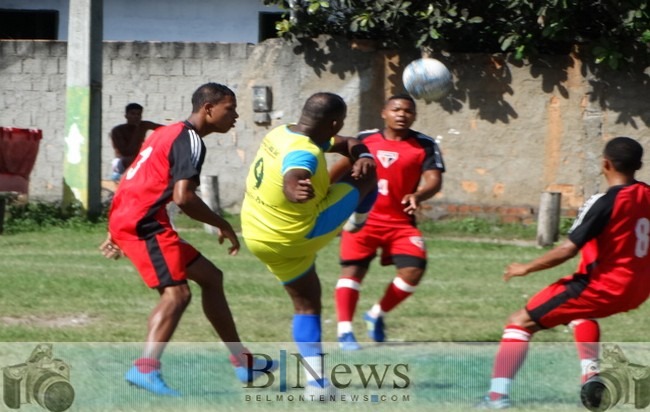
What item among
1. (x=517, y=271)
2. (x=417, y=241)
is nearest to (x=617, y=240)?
(x=517, y=271)

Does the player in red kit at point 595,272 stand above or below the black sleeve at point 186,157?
below

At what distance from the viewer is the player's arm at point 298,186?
651 centimetres

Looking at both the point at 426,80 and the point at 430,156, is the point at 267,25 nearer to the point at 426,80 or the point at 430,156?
the point at 426,80

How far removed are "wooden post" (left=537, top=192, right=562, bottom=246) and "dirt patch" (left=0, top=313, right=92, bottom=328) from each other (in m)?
6.76

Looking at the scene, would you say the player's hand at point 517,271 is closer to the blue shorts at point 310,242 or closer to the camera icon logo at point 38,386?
the blue shorts at point 310,242

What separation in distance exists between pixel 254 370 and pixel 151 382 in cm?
78

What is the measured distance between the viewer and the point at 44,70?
17.5 metres

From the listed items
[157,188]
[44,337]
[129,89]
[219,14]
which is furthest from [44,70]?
[157,188]

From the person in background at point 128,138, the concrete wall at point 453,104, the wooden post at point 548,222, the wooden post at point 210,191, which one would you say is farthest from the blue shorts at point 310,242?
the concrete wall at point 453,104

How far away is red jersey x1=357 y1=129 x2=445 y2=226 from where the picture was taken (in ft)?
29.3

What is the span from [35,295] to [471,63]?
776 cm

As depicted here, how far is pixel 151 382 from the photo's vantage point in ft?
21.7

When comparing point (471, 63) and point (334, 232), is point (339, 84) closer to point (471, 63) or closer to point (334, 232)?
point (471, 63)

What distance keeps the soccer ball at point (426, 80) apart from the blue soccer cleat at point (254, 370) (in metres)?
6.18
